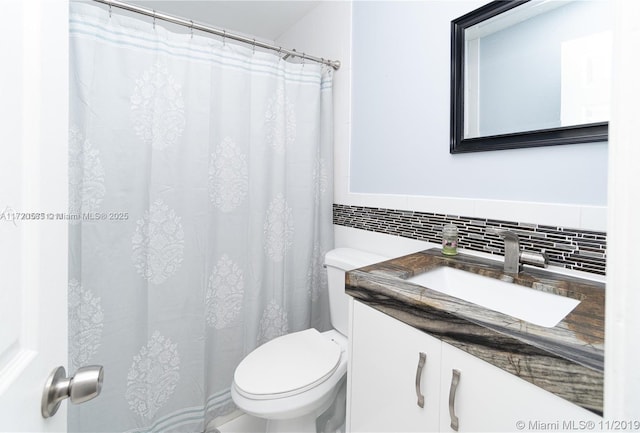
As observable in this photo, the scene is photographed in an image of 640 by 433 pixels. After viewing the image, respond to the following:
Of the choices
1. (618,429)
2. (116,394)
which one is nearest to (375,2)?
(618,429)

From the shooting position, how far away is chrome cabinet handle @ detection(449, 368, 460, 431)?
2.17 feet

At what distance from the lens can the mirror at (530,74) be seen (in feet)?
2.84

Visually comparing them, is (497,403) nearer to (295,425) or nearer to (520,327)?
(520,327)

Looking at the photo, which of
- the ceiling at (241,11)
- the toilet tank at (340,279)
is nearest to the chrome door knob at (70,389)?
the toilet tank at (340,279)

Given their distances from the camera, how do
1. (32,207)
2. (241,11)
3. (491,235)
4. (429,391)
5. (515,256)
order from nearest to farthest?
(32,207), (429,391), (515,256), (491,235), (241,11)

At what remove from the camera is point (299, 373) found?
1090 millimetres

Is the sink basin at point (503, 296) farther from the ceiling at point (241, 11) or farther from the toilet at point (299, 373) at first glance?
the ceiling at point (241, 11)

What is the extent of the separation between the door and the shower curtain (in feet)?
2.48

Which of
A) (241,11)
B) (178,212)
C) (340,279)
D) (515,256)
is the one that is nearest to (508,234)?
(515,256)

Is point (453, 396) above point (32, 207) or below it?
below

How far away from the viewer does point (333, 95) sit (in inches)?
69.0

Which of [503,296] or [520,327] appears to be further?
[503,296]

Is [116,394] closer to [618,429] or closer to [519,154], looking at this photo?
[618,429]

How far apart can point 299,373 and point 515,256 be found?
846 millimetres
